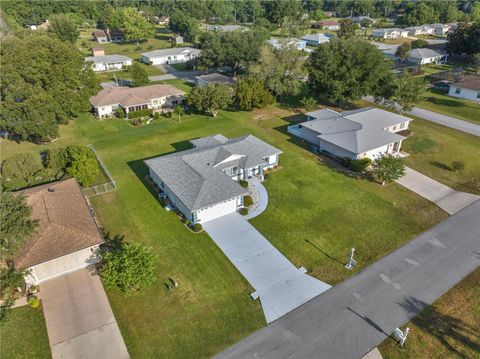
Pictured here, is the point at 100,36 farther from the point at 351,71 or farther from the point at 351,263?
the point at 351,263

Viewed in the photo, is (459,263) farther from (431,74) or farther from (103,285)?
(431,74)

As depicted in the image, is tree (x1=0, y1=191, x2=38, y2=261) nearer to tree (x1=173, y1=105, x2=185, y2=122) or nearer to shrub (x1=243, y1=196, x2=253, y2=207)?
shrub (x1=243, y1=196, x2=253, y2=207)

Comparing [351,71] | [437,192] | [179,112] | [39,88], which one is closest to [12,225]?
[39,88]

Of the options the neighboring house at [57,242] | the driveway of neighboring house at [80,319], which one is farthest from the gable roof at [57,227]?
Answer: the driveway of neighboring house at [80,319]

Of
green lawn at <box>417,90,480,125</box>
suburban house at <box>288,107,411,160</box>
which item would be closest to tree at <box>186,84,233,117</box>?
suburban house at <box>288,107,411,160</box>

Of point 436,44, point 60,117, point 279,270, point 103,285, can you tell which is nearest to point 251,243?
point 279,270
